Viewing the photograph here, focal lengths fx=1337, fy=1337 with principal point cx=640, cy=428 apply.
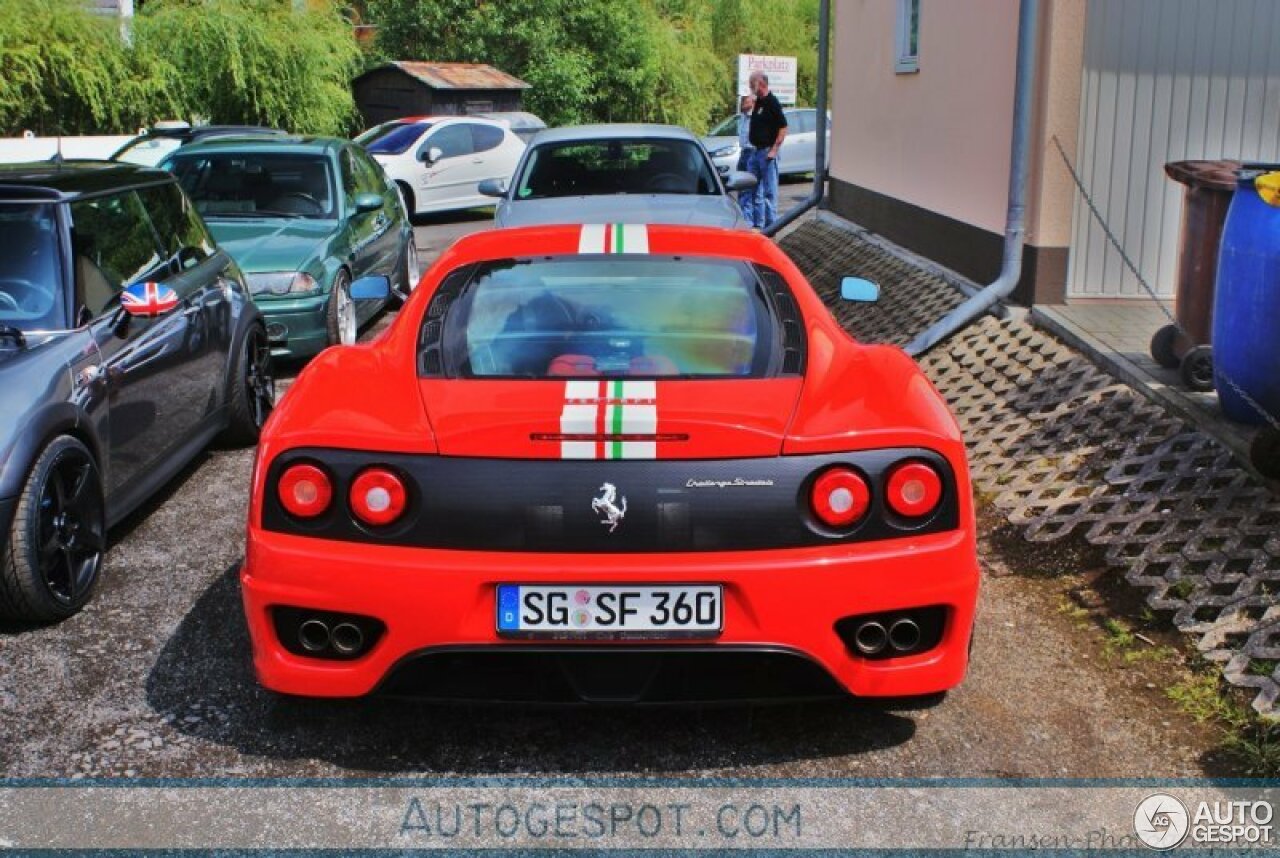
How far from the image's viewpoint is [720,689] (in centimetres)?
333

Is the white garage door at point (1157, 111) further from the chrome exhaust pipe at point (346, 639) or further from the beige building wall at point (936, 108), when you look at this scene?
the chrome exhaust pipe at point (346, 639)

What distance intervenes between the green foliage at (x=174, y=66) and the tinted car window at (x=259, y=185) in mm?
10188

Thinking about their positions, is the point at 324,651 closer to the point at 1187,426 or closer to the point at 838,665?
the point at 838,665

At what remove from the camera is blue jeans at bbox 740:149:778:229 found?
1495 centimetres

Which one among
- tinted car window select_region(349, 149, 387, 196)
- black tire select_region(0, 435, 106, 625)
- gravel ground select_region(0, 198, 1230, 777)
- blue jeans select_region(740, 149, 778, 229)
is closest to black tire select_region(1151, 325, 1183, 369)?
gravel ground select_region(0, 198, 1230, 777)

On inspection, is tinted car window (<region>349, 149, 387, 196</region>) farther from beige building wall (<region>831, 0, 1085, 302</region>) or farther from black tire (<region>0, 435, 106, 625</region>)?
black tire (<region>0, 435, 106, 625</region>)

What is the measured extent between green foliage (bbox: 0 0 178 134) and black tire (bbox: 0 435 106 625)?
1531cm

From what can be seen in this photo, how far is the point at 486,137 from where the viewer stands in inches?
819

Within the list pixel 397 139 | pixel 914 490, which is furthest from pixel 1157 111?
pixel 397 139

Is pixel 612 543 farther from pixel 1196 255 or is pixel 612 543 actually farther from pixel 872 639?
pixel 1196 255

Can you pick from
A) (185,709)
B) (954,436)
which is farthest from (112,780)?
(954,436)

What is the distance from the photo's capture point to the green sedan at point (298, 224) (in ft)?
28.2

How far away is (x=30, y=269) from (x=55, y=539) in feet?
3.83

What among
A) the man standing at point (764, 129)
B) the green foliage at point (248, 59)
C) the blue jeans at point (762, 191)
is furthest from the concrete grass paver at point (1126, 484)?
the green foliage at point (248, 59)
